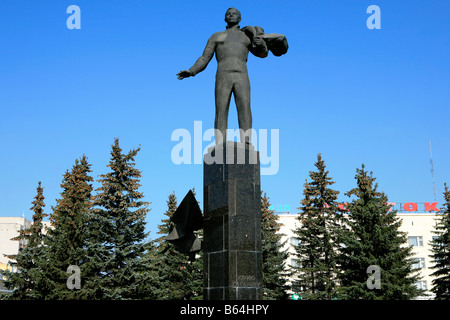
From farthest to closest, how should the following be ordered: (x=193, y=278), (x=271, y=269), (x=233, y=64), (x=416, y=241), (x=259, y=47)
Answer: (x=416, y=241)
(x=193, y=278)
(x=271, y=269)
(x=259, y=47)
(x=233, y=64)

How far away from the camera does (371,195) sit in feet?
90.6

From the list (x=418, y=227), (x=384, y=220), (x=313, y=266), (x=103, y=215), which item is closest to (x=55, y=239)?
(x=103, y=215)

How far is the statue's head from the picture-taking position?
9852 mm

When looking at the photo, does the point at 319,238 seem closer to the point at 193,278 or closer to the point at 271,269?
the point at 271,269

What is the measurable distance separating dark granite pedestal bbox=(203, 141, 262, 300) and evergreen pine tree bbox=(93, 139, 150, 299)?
54.6 ft

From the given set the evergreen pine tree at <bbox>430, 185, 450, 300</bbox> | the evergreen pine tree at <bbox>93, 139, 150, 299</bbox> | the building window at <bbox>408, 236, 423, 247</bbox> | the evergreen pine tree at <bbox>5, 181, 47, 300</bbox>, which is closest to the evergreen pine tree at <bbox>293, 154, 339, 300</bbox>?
the evergreen pine tree at <bbox>430, 185, 450, 300</bbox>

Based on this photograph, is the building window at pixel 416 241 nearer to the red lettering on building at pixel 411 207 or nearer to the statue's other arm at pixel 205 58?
the red lettering on building at pixel 411 207

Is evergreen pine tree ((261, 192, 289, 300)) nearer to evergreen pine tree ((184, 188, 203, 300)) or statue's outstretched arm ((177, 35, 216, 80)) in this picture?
evergreen pine tree ((184, 188, 203, 300))

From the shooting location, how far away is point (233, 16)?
986 centimetres

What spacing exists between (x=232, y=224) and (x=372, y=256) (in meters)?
19.8

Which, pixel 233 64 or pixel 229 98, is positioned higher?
pixel 233 64

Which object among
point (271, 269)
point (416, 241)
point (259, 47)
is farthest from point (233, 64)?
point (416, 241)
